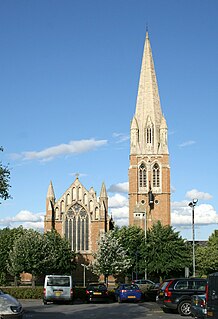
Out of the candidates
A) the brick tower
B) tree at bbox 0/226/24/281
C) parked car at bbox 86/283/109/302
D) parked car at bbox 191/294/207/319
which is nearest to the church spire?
the brick tower

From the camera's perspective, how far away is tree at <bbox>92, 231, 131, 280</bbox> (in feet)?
236

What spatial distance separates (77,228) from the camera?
281 feet

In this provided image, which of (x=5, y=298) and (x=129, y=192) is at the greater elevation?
(x=129, y=192)

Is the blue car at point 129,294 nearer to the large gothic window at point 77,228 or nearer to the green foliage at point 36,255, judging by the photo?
the green foliage at point 36,255

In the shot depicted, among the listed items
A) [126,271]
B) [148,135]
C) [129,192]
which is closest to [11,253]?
[126,271]

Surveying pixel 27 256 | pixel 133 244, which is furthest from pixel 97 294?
pixel 133 244

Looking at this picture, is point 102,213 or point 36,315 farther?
point 102,213

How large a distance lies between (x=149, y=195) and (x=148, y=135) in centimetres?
1125

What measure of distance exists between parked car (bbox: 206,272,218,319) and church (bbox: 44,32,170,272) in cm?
6316

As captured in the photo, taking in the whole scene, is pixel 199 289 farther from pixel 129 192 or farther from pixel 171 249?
pixel 129 192

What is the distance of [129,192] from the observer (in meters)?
92.8

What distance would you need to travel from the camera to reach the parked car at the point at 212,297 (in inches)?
634

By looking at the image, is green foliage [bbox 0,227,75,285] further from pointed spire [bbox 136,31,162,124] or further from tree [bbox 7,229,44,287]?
pointed spire [bbox 136,31,162,124]

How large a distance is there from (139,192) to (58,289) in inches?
2324
